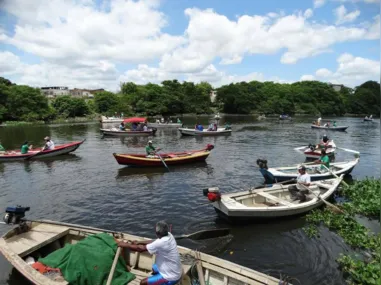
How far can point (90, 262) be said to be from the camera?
743 centimetres

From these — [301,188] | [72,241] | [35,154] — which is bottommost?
[72,241]

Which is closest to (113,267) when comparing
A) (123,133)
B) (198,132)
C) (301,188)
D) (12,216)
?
(12,216)

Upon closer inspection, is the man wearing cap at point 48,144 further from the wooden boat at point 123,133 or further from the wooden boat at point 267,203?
the wooden boat at point 267,203

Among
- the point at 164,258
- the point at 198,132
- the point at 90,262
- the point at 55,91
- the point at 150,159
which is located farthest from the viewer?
the point at 55,91

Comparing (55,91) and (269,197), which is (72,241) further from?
(55,91)

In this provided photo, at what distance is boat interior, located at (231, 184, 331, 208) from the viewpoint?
515 inches

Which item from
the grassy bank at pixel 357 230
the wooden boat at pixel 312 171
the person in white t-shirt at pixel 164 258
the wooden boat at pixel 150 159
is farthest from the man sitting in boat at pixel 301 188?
the wooden boat at pixel 150 159

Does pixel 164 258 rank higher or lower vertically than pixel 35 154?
higher

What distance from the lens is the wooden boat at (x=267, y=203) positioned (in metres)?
11.8

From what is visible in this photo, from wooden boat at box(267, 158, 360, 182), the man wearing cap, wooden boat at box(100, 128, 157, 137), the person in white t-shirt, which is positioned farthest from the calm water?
wooden boat at box(100, 128, 157, 137)

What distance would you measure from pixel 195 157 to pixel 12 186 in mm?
12986

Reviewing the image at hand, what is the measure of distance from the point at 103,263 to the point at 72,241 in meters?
2.50

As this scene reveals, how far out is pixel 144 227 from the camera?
484 inches

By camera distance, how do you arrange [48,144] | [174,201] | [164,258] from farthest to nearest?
[48,144], [174,201], [164,258]
